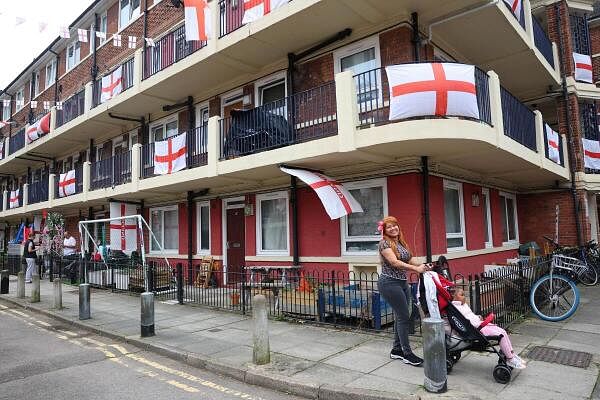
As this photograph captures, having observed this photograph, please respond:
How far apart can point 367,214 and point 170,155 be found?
6.31 m

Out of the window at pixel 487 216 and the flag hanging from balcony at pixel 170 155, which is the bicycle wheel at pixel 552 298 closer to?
the window at pixel 487 216

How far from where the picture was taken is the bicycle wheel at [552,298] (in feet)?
24.8

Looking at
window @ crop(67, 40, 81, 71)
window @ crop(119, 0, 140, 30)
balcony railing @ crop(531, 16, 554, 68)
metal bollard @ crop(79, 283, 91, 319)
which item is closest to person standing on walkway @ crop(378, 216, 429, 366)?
metal bollard @ crop(79, 283, 91, 319)

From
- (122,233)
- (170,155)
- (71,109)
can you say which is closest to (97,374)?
(170,155)

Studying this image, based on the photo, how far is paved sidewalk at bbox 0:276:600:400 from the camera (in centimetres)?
466

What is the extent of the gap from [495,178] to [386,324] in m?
6.92

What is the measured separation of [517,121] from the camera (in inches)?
401

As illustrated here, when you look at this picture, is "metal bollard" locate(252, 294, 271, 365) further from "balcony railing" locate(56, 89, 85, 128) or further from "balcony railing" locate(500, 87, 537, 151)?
"balcony railing" locate(56, 89, 85, 128)

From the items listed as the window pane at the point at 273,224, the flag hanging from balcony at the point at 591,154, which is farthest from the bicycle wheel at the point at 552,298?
the flag hanging from balcony at the point at 591,154

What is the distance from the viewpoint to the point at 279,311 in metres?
8.66

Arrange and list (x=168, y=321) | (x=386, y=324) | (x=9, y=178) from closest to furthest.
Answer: (x=386, y=324) → (x=168, y=321) → (x=9, y=178)

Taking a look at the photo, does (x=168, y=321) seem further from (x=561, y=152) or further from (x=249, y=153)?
(x=561, y=152)

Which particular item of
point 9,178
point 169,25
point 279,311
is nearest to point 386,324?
point 279,311

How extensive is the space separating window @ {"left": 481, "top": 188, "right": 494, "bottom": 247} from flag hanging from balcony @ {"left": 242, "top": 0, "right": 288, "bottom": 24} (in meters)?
7.30
